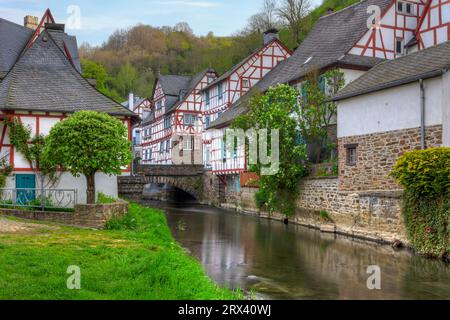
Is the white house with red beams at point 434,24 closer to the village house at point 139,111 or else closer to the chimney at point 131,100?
the chimney at point 131,100

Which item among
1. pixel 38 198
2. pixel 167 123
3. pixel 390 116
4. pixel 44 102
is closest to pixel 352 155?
pixel 390 116

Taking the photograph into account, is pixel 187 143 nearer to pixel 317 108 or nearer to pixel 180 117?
pixel 180 117

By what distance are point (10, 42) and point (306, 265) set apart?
22862 mm

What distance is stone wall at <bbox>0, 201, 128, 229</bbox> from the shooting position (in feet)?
50.4

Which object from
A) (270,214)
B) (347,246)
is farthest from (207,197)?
(347,246)

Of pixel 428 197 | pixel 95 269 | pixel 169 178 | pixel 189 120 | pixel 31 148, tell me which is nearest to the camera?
pixel 95 269

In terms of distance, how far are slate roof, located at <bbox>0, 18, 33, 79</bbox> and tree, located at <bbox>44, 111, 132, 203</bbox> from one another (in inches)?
436

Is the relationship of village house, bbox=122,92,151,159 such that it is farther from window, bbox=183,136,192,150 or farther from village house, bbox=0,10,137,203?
village house, bbox=0,10,137,203

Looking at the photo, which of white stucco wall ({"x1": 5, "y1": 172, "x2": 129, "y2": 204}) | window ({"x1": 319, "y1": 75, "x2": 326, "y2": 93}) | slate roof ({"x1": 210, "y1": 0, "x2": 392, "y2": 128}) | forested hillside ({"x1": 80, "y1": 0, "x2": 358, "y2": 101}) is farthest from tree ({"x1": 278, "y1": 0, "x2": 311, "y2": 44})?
Result: white stucco wall ({"x1": 5, "y1": 172, "x2": 129, "y2": 204})

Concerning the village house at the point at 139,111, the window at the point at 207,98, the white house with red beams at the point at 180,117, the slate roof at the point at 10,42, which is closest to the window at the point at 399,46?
the window at the point at 207,98

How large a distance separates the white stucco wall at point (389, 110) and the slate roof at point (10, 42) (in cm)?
1723

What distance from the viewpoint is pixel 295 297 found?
9.60m

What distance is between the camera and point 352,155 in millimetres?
19859
